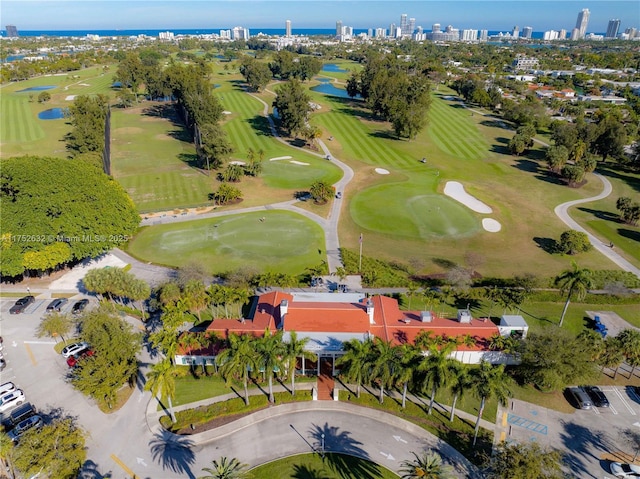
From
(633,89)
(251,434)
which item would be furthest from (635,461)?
(633,89)

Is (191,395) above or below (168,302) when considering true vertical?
below

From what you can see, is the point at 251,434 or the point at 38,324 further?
the point at 38,324

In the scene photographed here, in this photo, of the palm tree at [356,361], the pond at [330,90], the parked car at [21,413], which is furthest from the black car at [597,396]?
the pond at [330,90]

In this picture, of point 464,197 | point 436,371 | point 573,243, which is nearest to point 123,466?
point 436,371

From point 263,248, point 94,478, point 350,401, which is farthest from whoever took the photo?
point 263,248

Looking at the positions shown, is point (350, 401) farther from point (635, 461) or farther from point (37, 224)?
point (37, 224)

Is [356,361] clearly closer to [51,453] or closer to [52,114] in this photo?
[51,453]
